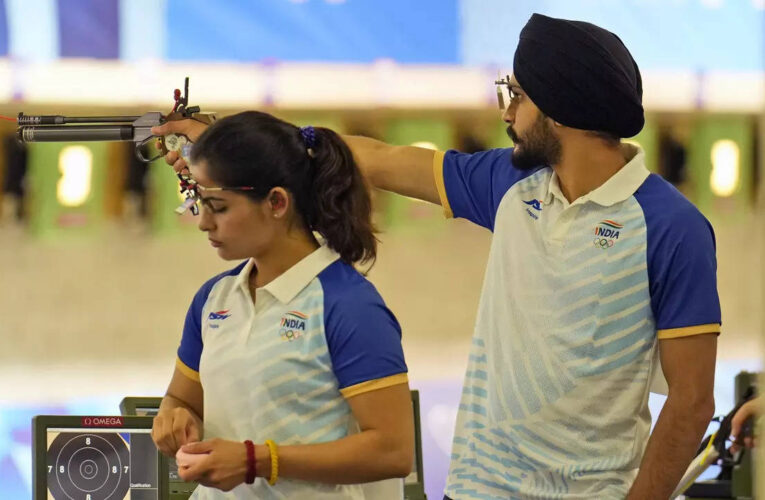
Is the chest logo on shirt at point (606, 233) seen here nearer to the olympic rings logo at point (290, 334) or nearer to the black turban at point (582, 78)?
the black turban at point (582, 78)

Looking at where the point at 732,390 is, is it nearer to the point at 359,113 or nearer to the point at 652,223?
the point at 359,113

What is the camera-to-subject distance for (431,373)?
4223 millimetres

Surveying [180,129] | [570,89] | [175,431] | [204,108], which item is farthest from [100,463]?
[204,108]

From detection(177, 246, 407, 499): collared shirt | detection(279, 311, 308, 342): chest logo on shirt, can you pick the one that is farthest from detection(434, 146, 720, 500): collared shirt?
detection(279, 311, 308, 342): chest logo on shirt

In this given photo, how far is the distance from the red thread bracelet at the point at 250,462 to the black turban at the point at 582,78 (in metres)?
0.80

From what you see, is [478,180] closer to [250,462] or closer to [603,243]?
[603,243]

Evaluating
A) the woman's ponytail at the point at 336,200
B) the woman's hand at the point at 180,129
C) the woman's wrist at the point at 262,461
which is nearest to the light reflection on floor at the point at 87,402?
the woman's hand at the point at 180,129

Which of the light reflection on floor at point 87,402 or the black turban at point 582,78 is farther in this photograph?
the light reflection on floor at point 87,402

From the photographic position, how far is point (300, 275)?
171cm

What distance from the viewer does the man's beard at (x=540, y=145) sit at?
2000 millimetres

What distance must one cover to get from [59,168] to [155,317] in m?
0.64

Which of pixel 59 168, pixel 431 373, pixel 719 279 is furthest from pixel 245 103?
pixel 719 279

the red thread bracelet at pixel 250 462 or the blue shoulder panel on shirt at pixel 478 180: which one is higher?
the blue shoulder panel on shirt at pixel 478 180

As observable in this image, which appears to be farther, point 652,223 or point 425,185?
point 425,185
